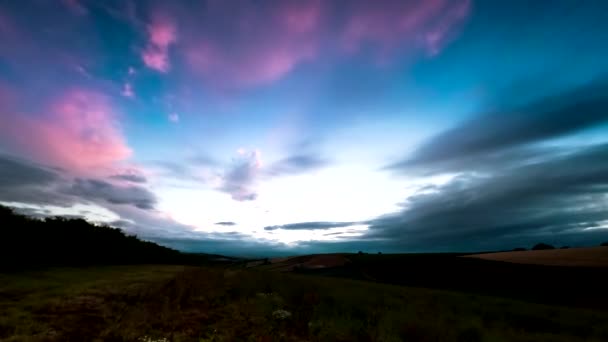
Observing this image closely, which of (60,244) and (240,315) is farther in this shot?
(60,244)

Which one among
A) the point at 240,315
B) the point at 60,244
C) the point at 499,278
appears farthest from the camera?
the point at 499,278

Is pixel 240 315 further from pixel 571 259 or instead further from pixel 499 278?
pixel 571 259

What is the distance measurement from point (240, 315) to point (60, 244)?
27075 millimetres

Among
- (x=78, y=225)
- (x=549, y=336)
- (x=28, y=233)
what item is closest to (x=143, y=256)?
(x=78, y=225)

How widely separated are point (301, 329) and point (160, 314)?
667 centimetres

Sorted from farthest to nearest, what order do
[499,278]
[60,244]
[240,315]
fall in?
[499,278] < [60,244] < [240,315]

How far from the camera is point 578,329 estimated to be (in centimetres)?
2072

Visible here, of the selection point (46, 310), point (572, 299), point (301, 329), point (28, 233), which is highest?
point (28, 233)

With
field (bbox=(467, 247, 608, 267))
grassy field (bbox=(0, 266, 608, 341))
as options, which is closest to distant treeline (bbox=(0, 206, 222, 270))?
grassy field (bbox=(0, 266, 608, 341))

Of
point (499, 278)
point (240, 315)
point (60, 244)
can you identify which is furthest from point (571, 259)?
point (60, 244)

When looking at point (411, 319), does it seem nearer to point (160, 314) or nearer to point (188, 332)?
point (188, 332)

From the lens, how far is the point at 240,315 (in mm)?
15406

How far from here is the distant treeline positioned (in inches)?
954

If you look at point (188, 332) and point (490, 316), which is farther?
point (490, 316)
